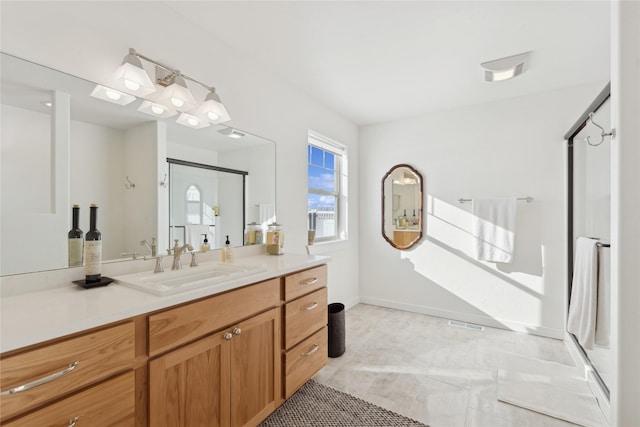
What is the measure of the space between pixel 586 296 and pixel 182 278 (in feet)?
8.08

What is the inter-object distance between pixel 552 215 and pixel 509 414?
195 cm

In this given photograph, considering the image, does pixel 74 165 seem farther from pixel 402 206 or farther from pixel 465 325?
pixel 465 325

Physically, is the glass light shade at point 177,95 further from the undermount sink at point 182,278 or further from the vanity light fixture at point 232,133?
the undermount sink at point 182,278

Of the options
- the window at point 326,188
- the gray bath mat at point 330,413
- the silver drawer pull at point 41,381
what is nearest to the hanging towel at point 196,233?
the silver drawer pull at point 41,381

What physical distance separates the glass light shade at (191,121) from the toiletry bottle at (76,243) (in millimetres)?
749

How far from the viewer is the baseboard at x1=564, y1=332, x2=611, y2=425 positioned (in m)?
1.67

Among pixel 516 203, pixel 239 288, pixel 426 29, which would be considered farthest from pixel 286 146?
pixel 516 203

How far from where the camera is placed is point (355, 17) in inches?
68.8

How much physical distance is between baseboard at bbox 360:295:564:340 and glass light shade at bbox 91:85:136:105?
3296mm

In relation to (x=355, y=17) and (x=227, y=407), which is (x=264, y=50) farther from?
(x=227, y=407)

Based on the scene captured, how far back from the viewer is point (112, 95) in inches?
56.4

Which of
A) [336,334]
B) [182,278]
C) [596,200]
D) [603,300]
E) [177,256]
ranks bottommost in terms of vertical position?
[336,334]

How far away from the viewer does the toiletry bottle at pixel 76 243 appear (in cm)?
128

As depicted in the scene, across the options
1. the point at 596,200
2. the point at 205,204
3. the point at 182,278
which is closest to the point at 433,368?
the point at 596,200
